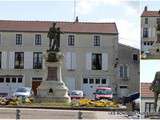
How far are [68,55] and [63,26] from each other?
11.9 feet

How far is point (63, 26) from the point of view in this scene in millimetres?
57125

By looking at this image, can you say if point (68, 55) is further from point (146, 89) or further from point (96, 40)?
point (146, 89)

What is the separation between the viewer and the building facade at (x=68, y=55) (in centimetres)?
5484

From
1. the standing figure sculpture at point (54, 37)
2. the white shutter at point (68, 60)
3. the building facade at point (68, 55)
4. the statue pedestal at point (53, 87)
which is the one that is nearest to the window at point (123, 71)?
the building facade at point (68, 55)

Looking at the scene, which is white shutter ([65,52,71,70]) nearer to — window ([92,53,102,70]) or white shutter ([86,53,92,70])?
white shutter ([86,53,92,70])

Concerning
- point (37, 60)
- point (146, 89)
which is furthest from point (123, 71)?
point (146, 89)

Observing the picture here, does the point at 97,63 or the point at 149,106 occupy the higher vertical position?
the point at 97,63

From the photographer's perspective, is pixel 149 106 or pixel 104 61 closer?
pixel 149 106

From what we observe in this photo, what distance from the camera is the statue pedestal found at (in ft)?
116

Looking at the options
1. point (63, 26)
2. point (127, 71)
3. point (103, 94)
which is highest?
point (63, 26)

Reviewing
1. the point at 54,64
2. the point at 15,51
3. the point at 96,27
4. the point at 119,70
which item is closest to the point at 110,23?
the point at 96,27

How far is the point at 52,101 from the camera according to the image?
35250mm

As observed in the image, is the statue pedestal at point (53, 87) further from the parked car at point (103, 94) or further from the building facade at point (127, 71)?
the building facade at point (127, 71)

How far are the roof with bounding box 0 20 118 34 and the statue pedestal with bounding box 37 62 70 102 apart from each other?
20626mm
